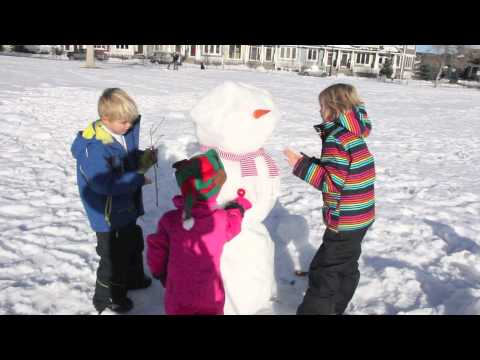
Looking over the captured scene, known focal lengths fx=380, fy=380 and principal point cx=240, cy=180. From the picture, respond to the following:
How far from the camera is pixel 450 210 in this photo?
482 cm

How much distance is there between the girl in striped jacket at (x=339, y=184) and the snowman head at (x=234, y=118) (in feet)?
1.16

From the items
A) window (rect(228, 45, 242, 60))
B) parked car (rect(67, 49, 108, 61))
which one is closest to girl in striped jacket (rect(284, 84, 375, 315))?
parked car (rect(67, 49, 108, 61))

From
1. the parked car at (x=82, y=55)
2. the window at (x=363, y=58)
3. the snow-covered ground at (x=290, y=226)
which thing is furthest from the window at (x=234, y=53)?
the snow-covered ground at (x=290, y=226)

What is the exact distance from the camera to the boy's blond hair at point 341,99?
2367 millimetres

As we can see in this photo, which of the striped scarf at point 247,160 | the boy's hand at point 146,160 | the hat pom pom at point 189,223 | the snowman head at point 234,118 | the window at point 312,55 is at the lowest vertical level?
the hat pom pom at point 189,223

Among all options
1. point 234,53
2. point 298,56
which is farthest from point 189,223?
point 298,56

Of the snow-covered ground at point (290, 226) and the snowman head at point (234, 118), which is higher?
the snowman head at point (234, 118)

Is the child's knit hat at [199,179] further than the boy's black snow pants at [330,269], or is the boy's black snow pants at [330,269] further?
the boy's black snow pants at [330,269]

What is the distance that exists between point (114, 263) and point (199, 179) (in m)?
1.11

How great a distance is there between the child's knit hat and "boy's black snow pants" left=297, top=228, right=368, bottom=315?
89 centimetres

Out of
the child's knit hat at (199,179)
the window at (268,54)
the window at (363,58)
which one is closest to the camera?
the child's knit hat at (199,179)

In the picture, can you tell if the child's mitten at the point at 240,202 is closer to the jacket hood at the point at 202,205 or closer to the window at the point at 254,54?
the jacket hood at the point at 202,205

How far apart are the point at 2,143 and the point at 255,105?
5924 mm

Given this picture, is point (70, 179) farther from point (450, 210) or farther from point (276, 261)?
point (450, 210)
